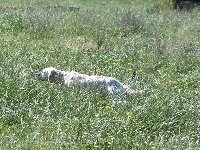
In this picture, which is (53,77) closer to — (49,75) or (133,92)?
(49,75)

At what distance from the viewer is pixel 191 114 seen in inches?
288

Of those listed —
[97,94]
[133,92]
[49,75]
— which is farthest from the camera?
[49,75]

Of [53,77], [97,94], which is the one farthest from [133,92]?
[53,77]

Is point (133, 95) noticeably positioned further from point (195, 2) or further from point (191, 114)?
point (195, 2)

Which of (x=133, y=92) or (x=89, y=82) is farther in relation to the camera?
(x=89, y=82)

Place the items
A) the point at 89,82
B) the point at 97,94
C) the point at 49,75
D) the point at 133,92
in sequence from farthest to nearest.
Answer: the point at 49,75 < the point at 89,82 < the point at 133,92 < the point at 97,94

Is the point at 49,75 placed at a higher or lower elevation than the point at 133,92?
higher

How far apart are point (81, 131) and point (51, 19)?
935 cm

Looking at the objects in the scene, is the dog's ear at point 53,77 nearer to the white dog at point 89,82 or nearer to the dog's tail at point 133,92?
the white dog at point 89,82

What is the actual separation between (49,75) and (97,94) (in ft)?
3.81

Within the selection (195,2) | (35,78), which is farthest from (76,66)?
(195,2)

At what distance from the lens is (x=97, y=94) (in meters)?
7.96

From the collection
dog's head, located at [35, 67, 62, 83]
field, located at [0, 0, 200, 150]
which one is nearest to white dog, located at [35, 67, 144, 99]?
dog's head, located at [35, 67, 62, 83]

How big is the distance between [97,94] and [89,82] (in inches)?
19.4
